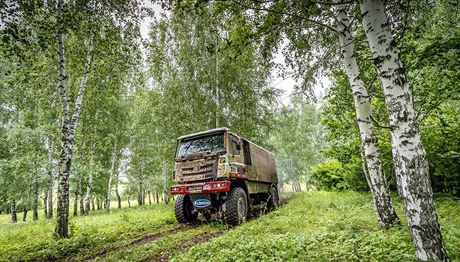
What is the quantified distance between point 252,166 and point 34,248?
7.27 m

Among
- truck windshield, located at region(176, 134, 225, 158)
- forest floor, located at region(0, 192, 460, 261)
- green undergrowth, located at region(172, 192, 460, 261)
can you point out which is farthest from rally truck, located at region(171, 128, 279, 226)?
green undergrowth, located at region(172, 192, 460, 261)

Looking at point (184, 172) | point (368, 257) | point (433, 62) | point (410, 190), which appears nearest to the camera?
point (410, 190)

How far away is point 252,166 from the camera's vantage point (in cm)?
1062

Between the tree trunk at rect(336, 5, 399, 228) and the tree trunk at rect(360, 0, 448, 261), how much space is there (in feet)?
7.59

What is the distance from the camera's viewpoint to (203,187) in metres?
8.00

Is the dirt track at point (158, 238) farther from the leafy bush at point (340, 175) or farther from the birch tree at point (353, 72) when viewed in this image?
the leafy bush at point (340, 175)

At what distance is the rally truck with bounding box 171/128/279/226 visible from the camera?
8.05m

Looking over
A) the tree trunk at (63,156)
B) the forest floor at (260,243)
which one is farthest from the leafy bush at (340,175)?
the tree trunk at (63,156)

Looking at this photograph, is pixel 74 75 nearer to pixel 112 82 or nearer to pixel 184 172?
pixel 112 82

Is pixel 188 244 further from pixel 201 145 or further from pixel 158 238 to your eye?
pixel 201 145

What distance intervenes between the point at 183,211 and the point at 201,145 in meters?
2.43

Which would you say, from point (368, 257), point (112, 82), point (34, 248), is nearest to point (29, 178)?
point (112, 82)

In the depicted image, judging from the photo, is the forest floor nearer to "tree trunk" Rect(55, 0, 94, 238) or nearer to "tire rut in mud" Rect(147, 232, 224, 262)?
"tire rut in mud" Rect(147, 232, 224, 262)

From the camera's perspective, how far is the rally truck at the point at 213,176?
8.05 m
